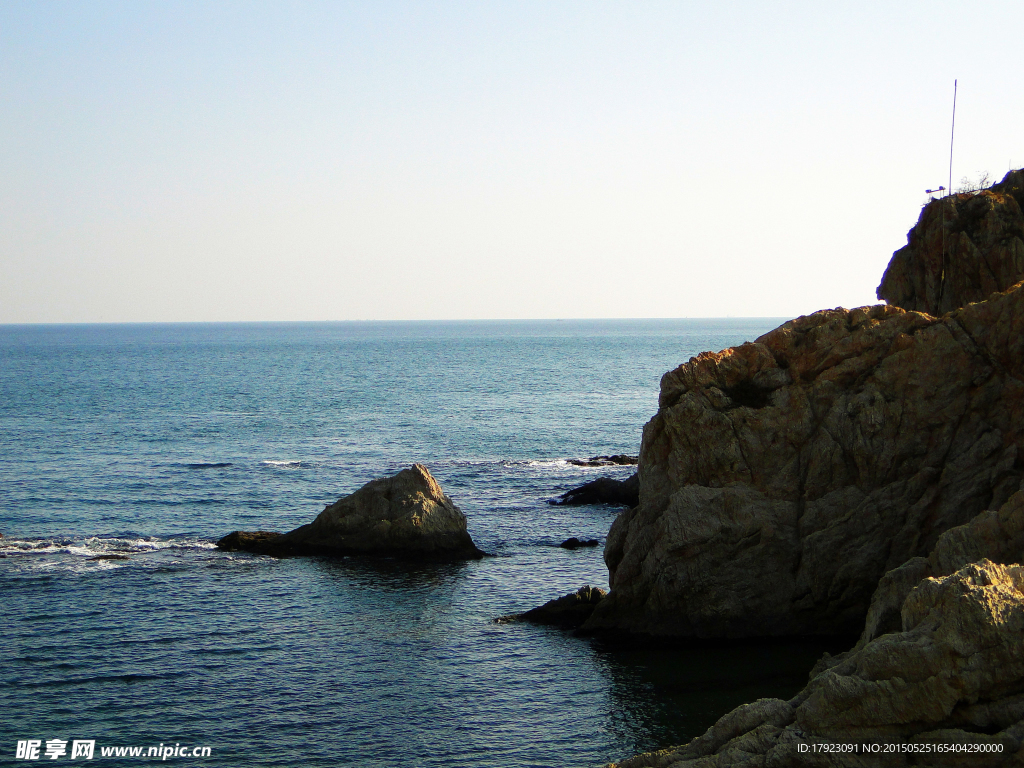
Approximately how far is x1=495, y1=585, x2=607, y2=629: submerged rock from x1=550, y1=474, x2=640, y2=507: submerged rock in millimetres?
20349

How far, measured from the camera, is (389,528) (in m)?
42.2

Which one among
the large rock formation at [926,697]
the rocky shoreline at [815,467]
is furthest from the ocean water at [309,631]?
the large rock formation at [926,697]

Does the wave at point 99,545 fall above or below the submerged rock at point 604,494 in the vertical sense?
below

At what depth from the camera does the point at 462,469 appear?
65.6 m

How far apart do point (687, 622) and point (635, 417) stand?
214 ft

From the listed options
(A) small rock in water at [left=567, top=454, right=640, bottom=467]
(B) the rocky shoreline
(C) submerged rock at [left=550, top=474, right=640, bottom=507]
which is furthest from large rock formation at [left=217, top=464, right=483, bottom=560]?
(A) small rock in water at [left=567, top=454, right=640, bottom=467]

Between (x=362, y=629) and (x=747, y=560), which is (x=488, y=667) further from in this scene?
(x=747, y=560)

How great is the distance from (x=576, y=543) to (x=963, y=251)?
21.6 m

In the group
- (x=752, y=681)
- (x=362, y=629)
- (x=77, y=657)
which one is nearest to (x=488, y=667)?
(x=362, y=629)

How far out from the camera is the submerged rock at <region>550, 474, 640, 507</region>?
178ft

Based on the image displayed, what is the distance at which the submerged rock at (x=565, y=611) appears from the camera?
32.8m

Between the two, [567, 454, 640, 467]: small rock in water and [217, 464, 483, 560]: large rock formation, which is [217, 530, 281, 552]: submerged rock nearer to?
[217, 464, 483, 560]: large rock formation

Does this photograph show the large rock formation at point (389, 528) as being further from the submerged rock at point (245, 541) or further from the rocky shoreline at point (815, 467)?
the rocky shoreline at point (815, 467)

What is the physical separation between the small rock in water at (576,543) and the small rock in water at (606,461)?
21.5m
